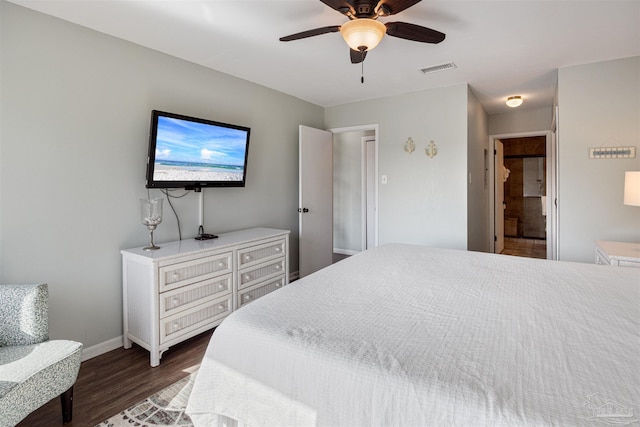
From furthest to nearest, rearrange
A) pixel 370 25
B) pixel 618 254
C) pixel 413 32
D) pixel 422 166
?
pixel 422 166
pixel 618 254
pixel 413 32
pixel 370 25

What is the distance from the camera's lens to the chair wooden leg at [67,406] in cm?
173

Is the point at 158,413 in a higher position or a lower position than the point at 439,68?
lower

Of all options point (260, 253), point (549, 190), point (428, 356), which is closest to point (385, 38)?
point (260, 253)

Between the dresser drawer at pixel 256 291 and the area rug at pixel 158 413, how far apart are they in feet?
3.27

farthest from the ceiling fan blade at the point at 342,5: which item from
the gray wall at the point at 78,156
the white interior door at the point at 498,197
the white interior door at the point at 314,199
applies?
the white interior door at the point at 498,197

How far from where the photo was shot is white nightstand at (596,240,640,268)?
2.36 m

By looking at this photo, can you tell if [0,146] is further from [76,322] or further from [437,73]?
[437,73]

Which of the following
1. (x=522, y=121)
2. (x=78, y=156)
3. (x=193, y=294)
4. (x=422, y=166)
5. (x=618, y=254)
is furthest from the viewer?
(x=522, y=121)

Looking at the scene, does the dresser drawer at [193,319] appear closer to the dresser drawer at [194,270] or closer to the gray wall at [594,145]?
the dresser drawer at [194,270]

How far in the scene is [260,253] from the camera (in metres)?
3.14

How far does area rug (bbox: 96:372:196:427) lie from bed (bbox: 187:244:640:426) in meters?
0.64

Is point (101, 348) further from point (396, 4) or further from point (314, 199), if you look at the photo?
point (396, 4)

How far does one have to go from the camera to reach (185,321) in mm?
2494

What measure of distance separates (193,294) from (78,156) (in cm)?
128
